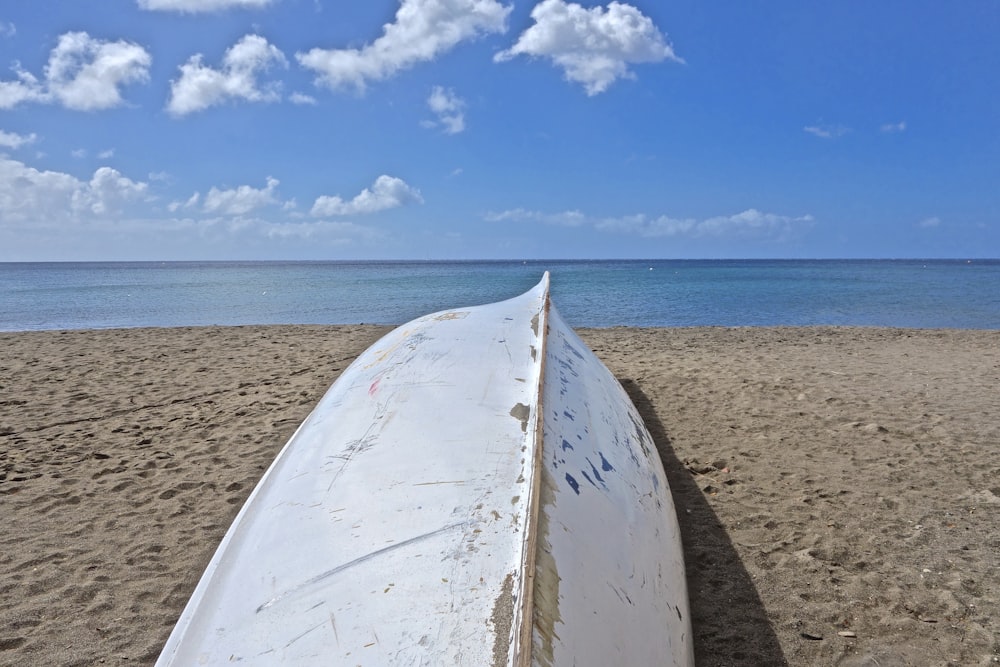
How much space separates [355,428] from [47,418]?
475cm

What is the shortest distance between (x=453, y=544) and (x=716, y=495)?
9.01ft

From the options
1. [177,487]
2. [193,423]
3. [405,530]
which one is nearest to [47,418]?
[193,423]

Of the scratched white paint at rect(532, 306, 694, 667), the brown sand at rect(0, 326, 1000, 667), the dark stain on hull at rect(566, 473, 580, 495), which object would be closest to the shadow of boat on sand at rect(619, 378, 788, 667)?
the brown sand at rect(0, 326, 1000, 667)

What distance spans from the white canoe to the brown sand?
2.75 feet

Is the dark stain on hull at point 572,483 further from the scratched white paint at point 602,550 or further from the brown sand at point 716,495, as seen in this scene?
the brown sand at point 716,495

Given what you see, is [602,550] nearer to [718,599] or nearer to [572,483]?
[572,483]

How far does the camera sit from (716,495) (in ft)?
13.1

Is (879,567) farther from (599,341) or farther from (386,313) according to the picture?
(386,313)

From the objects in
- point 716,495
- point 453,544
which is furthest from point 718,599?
point 453,544

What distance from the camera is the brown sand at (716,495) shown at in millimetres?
2662

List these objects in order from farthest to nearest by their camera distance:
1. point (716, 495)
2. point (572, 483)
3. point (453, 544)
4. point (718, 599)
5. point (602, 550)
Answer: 1. point (716, 495)
2. point (718, 599)
3. point (572, 483)
4. point (602, 550)
5. point (453, 544)

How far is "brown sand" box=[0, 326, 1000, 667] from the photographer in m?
2.66

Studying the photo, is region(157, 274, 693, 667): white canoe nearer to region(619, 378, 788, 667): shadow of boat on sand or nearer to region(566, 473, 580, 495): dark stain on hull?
region(566, 473, 580, 495): dark stain on hull

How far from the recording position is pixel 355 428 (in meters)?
2.65
